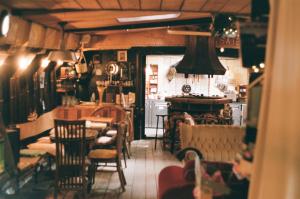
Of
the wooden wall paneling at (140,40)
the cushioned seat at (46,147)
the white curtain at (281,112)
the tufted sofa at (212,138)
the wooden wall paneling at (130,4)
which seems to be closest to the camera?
the white curtain at (281,112)

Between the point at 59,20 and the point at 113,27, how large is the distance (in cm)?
194

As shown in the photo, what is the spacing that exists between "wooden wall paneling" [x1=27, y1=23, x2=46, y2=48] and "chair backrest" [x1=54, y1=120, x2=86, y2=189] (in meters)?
1.32

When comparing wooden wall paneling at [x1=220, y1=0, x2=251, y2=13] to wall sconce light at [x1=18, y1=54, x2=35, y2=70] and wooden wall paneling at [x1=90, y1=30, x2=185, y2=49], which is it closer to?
wall sconce light at [x1=18, y1=54, x2=35, y2=70]

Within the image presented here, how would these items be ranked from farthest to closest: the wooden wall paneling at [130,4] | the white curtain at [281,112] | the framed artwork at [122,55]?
the framed artwork at [122,55]
the wooden wall paneling at [130,4]
the white curtain at [281,112]

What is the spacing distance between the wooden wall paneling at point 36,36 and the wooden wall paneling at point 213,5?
2403 millimetres

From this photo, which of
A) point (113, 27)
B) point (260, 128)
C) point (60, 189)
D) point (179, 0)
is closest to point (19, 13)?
point (179, 0)

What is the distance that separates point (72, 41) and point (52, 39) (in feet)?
4.39

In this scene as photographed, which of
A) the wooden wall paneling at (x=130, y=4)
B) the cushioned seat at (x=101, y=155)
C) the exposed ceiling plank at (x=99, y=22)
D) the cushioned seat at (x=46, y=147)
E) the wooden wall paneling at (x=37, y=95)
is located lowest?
the cushioned seat at (x=101, y=155)

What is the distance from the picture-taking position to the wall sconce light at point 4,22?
3477 mm

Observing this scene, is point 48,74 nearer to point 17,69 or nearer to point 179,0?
point 17,69

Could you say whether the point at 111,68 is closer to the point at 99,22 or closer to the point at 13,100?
the point at 99,22

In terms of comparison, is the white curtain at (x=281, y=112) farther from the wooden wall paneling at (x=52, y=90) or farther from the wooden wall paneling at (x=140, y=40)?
the wooden wall paneling at (x=140, y=40)

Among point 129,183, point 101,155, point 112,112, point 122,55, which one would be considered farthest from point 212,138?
point 122,55

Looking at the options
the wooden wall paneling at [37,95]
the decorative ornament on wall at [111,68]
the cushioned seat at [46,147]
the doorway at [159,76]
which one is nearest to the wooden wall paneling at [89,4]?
the cushioned seat at [46,147]
